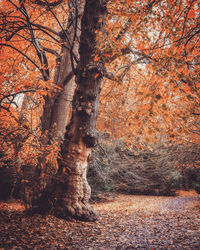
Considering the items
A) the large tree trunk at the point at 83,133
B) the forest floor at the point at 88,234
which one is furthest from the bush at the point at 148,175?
the forest floor at the point at 88,234

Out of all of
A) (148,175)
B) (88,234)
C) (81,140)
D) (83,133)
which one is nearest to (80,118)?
(83,133)

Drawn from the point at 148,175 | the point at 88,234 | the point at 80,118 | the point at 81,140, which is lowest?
the point at 88,234

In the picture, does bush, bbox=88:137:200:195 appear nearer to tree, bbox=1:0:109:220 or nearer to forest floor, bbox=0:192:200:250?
tree, bbox=1:0:109:220

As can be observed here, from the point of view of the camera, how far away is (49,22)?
8797mm

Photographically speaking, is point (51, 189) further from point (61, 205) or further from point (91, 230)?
point (91, 230)

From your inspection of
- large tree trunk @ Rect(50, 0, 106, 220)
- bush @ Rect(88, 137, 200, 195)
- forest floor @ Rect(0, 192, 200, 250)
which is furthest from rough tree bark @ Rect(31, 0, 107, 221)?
→ bush @ Rect(88, 137, 200, 195)

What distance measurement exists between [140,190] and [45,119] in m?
10.5

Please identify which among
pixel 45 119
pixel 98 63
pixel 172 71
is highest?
pixel 98 63

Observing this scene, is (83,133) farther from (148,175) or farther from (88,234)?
(148,175)

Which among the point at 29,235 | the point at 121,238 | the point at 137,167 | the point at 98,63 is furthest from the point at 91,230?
the point at 137,167

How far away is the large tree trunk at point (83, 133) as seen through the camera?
4.03 m

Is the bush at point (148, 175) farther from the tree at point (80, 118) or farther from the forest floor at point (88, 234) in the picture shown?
the forest floor at point (88, 234)

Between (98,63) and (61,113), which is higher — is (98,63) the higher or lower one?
the higher one

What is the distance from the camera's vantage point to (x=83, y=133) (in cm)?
425
